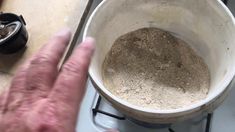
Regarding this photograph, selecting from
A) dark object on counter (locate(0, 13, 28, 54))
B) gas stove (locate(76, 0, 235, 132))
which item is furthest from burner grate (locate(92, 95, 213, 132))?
dark object on counter (locate(0, 13, 28, 54))

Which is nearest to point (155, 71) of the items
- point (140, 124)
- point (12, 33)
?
point (140, 124)

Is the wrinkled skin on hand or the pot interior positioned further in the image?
the pot interior

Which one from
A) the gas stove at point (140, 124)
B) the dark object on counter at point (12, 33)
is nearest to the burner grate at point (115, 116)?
the gas stove at point (140, 124)

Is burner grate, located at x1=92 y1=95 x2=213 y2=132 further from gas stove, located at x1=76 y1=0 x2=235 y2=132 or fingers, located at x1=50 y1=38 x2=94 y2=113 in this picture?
fingers, located at x1=50 y1=38 x2=94 y2=113

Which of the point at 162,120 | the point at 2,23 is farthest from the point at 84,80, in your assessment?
the point at 2,23

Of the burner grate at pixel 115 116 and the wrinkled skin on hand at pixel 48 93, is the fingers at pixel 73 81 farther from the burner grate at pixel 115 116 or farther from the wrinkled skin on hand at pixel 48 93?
the burner grate at pixel 115 116

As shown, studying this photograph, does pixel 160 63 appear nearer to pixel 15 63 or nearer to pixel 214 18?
pixel 214 18

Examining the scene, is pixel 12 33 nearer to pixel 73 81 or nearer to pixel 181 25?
pixel 73 81
